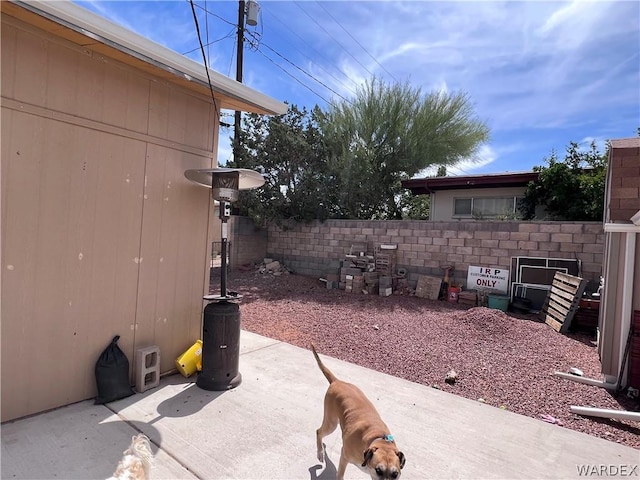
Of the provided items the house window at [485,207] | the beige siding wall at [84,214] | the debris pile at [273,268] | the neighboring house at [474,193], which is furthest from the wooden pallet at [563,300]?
the debris pile at [273,268]

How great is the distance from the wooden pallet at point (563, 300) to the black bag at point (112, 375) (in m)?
6.28

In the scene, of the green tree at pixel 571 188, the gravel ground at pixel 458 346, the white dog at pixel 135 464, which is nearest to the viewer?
the white dog at pixel 135 464

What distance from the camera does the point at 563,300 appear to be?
600 centimetres

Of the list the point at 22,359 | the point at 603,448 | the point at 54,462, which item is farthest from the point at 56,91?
the point at 603,448

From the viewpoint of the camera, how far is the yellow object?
136 inches

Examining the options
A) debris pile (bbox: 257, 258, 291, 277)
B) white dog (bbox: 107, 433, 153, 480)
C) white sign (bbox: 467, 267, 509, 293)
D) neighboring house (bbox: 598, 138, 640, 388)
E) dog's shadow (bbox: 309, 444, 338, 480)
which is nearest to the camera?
white dog (bbox: 107, 433, 153, 480)

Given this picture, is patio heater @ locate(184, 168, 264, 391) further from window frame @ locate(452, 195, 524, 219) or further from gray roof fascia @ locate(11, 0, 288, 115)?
window frame @ locate(452, 195, 524, 219)

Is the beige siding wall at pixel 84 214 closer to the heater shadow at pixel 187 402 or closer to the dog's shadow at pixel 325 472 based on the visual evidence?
the heater shadow at pixel 187 402

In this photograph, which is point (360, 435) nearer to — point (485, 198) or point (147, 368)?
point (147, 368)

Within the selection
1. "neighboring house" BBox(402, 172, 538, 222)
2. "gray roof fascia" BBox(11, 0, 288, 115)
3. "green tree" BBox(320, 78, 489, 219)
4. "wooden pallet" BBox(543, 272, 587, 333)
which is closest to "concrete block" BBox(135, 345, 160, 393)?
"gray roof fascia" BBox(11, 0, 288, 115)

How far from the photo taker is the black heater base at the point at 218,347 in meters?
3.19

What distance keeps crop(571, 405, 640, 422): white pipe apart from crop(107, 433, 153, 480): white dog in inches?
139

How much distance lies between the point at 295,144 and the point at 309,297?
4870 mm

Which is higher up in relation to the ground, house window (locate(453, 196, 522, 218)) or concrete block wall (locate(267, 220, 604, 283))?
house window (locate(453, 196, 522, 218))
